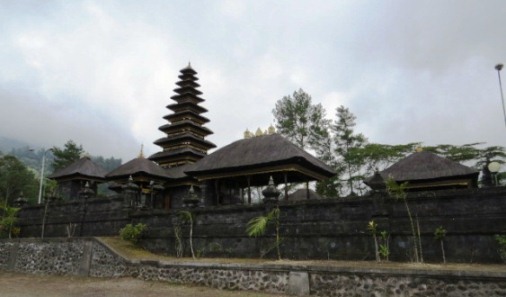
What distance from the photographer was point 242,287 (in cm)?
1154

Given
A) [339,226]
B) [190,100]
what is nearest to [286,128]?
[190,100]

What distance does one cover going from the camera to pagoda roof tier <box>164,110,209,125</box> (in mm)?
30255

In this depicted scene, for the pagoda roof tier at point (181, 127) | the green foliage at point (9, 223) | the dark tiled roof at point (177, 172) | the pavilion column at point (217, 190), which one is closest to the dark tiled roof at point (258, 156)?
the pavilion column at point (217, 190)

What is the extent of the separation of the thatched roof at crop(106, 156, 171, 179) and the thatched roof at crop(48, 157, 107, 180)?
374 cm

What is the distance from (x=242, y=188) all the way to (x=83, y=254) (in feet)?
34.6

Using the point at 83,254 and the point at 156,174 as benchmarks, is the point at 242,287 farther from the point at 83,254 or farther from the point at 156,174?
the point at 156,174

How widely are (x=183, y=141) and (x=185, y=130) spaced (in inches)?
51.5

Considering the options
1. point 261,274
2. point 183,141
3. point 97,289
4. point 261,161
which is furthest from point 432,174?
point 183,141

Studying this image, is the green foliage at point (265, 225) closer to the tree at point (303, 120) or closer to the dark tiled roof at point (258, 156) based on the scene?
the dark tiled roof at point (258, 156)

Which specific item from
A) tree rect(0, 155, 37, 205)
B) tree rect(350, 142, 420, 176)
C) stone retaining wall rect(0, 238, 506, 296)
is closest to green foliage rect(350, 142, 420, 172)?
tree rect(350, 142, 420, 176)

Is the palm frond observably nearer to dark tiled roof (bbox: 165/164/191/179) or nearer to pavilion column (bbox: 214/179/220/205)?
pavilion column (bbox: 214/179/220/205)

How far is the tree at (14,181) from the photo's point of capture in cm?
4628

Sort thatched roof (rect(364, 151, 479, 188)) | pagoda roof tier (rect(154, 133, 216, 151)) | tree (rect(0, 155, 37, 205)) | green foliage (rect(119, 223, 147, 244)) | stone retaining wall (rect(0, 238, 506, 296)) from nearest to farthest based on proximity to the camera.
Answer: stone retaining wall (rect(0, 238, 506, 296)), green foliage (rect(119, 223, 147, 244)), thatched roof (rect(364, 151, 479, 188)), pagoda roof tier (rect(154, 133, 216, 151)), tree (rect(0, 155, 37, 205))

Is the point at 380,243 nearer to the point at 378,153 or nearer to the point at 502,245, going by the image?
the point at 502,245
